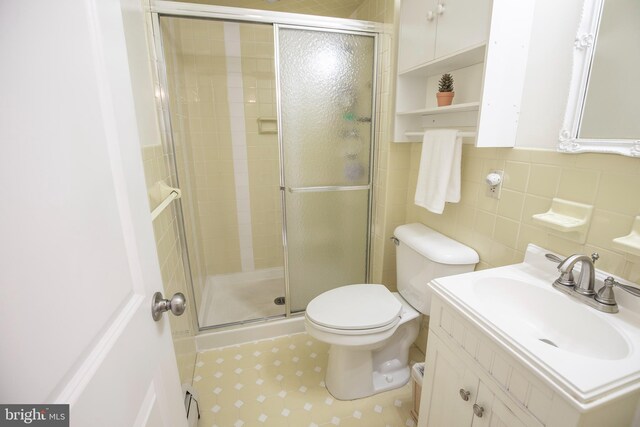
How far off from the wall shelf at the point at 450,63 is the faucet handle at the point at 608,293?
0.83 metres

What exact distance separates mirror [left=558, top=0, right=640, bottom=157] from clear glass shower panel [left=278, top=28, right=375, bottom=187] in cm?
102

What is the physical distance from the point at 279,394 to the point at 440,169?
1413 millimetres

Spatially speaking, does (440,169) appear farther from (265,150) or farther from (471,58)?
(265,150)

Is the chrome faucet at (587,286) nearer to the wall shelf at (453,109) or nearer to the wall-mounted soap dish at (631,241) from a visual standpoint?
the wall-mounted soap dish at (631,241)

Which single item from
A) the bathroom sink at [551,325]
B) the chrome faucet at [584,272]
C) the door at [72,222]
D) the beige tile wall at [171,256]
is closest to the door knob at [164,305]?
the door at [72,222]

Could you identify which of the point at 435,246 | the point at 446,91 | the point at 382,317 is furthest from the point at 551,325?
the point at 446,91

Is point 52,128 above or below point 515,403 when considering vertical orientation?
above

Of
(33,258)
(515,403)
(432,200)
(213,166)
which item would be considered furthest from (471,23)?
(213,166)

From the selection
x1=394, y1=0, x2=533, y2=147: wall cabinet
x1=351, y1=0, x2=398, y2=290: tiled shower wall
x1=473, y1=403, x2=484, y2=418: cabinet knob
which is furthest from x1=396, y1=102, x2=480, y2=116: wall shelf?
x1=473, y1=403, x2=484, y2=418: cabinet knob

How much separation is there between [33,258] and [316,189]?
149cm

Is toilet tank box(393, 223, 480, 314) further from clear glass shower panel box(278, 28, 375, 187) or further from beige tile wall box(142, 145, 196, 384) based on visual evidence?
beige tile wall box(142, 145, 196, 384)

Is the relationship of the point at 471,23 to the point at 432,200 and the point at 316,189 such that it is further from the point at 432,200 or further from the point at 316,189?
the point at 316,189

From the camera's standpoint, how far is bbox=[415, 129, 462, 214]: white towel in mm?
1271

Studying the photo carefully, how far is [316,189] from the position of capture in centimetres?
178
